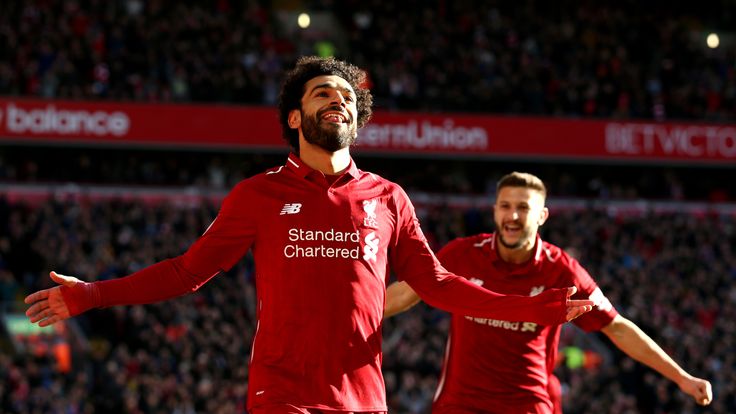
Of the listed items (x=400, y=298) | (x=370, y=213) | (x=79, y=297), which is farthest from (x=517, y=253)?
(x=79, y=297)

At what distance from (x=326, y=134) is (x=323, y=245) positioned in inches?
19.8

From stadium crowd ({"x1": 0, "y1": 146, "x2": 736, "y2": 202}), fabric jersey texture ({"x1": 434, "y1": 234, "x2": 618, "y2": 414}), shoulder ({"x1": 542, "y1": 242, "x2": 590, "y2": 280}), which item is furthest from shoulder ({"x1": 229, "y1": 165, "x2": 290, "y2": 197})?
stadium crowd ({"x1": 0, "y1": 146, "x2": 736, "y2": 202})

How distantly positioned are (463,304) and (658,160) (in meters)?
30.2

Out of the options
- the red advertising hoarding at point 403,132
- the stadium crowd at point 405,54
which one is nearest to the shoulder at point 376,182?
the stadium crowd at point 405,54

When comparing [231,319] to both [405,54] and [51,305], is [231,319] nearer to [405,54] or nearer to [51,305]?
[405,54]

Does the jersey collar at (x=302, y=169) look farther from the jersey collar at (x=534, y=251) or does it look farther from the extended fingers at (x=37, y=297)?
the jersey collar at (x=534, y=251)

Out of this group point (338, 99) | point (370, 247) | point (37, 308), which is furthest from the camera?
point (338, 99)

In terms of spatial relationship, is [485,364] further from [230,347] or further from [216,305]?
[216,305]

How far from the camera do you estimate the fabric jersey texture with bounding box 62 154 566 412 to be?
16.4 feet

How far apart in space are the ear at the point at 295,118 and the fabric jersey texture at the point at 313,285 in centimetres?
19

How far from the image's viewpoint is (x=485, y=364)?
6957 millimetres

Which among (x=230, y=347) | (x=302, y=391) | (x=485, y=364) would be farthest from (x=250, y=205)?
(x=230, y=347)

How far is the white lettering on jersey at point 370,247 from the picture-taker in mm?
5180

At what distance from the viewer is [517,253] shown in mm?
7258
